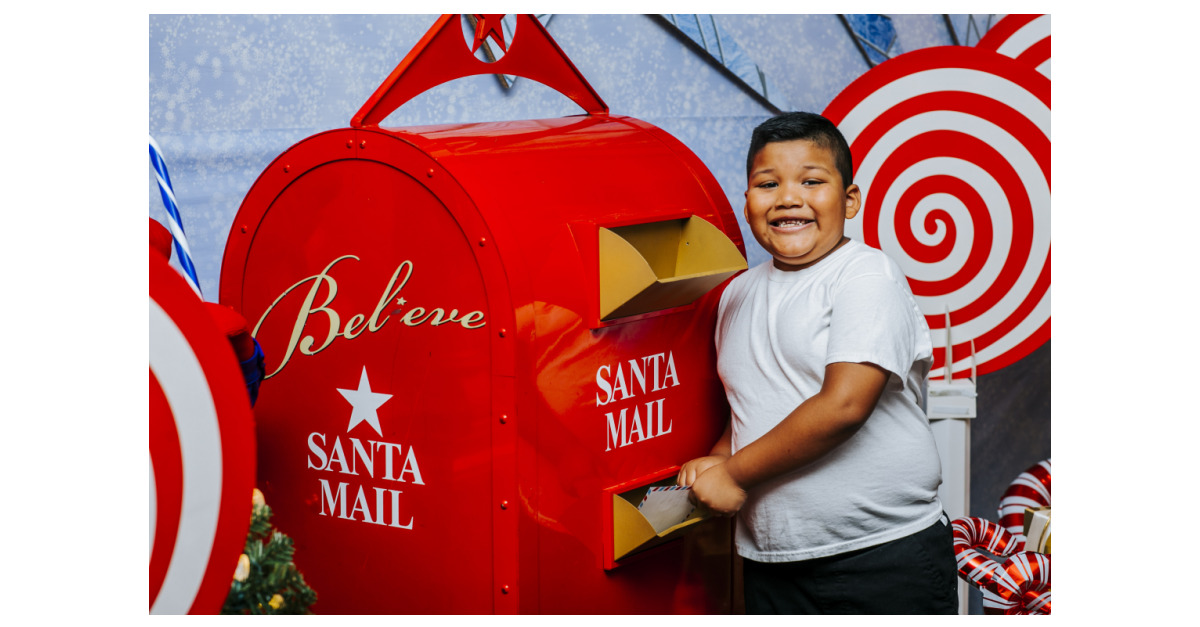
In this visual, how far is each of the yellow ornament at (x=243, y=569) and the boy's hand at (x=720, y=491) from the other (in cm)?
65

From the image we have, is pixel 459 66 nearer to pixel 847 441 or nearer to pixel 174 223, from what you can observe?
pixel 174 223

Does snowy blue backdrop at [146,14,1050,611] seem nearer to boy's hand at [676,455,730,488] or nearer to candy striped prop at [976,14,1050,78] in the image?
candy striped prop at [976,14,1050,78]

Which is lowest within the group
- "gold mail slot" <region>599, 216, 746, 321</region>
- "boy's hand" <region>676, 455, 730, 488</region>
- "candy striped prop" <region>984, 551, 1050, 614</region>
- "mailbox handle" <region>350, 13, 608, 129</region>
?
"candy striped prop" <region>984, 551, 1050, 614</region>

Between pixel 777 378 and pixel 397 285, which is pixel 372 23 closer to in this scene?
pixel 397 285

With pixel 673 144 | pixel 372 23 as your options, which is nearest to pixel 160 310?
pixel 673 144

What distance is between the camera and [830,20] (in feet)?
8.77

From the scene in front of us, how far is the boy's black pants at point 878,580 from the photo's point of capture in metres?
1.46

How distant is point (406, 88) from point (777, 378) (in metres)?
0.68

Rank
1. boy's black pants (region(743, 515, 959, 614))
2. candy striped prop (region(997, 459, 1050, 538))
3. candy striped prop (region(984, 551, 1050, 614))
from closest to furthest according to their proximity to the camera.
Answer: boy's black pants (region(743, 515, 959, 614)) < candy striped prop (region(984, 551, 1050, 614)) < candy striped prop (region(997, 459, 1050, 538))

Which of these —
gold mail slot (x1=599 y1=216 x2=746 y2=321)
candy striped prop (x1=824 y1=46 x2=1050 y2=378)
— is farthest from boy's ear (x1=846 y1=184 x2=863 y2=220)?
candy striped prop (x1=824 y1=46 x2=1050 y2=378)

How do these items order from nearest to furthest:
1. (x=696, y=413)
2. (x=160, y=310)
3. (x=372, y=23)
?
(x=160, y=310), (x=696, y=413), (x=372, y=23)

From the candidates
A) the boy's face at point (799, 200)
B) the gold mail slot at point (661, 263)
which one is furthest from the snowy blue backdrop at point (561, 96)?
the boy's face at point (799, 200)

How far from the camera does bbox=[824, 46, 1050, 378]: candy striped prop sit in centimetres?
192

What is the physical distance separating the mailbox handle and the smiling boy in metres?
0.41
